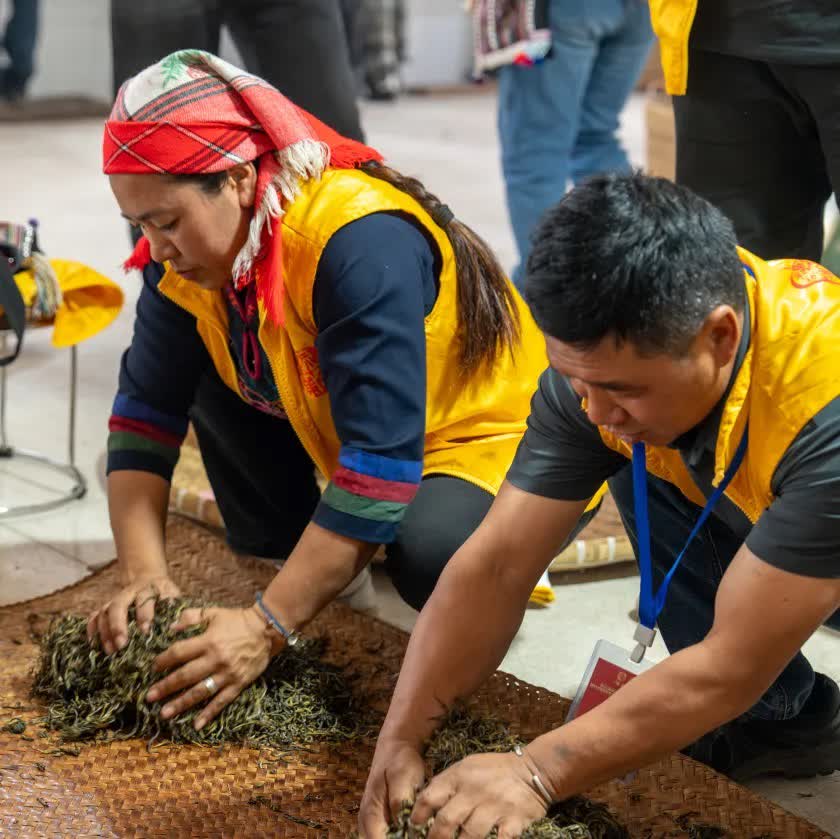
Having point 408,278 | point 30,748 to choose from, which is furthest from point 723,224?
point 30,748

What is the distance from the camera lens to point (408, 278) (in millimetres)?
1754

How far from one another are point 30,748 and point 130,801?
196mm

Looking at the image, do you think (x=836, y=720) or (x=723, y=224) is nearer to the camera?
(x=723, y=224)

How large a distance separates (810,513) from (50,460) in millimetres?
2039

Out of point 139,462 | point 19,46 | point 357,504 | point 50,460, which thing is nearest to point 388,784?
point 357,504

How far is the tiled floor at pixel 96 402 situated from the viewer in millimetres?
2145

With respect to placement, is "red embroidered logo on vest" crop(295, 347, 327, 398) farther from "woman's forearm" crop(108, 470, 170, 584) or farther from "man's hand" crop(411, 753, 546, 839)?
"man's hand" crop(411, 753, 546, 839)

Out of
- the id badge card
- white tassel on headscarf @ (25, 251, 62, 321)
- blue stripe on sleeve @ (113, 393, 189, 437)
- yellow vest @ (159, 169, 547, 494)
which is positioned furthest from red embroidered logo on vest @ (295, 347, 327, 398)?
white tassel on headscarf @ (25, 251, 62, 321)

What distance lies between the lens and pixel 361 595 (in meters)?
2.22

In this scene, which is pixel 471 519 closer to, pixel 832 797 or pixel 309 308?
pixel 309 308

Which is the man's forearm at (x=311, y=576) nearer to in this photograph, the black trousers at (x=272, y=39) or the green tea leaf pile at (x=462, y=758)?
the green tea leaf pile at (x=462, y=758)

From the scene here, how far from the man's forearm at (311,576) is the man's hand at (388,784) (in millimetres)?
311

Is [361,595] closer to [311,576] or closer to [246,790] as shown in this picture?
[311,576]

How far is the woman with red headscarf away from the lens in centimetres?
171
